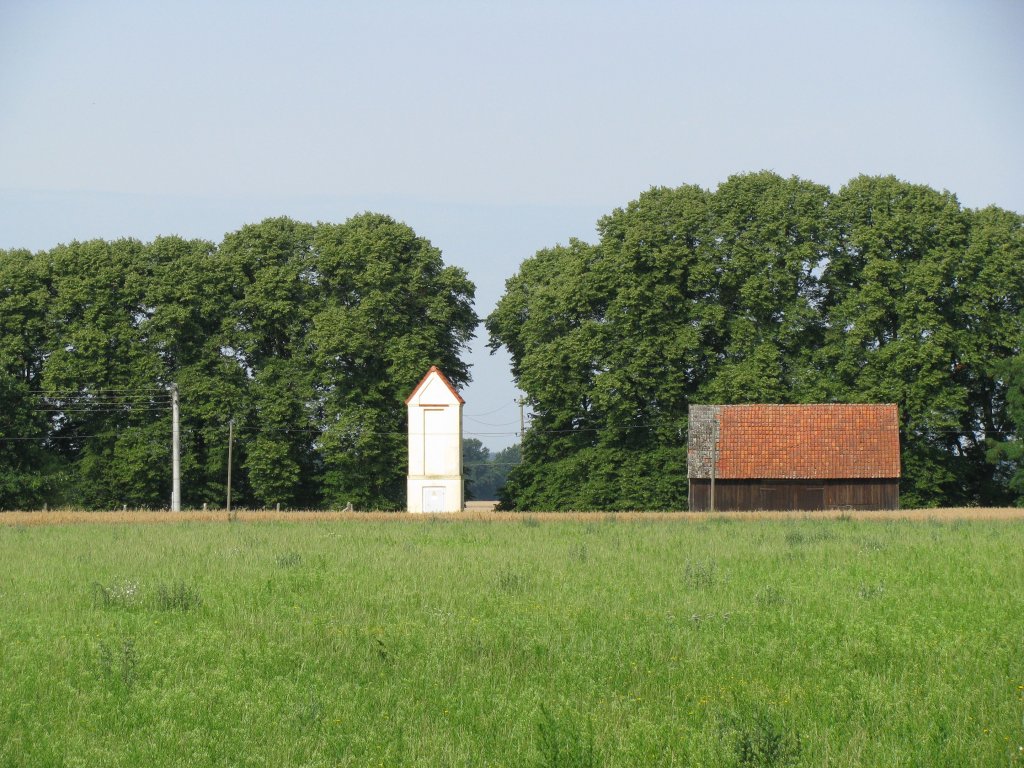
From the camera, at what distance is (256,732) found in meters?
10.1

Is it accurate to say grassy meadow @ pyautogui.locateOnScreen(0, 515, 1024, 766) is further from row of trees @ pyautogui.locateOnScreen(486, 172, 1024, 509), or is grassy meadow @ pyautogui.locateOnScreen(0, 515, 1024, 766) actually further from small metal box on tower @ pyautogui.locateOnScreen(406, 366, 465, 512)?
row of trees @ pyautogui.locateOnScreen(486, 172, 1024, 509)

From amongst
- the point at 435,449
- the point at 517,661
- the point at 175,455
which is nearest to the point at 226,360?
the point at 175,455

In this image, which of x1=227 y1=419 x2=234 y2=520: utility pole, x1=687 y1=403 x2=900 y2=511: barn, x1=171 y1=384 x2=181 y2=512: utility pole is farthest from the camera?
x1=227 y1=419 x2=234 y2=520: utility pole

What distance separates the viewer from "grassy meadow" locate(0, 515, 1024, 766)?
381 inches

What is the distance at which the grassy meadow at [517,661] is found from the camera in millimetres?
9672

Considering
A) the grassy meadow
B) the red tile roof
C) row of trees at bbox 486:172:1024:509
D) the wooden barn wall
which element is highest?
row of trees at bbox 486:172:1024:509

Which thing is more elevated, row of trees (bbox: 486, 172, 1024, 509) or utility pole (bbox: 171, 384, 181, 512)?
row of trees (bbox: 486, 172, 1024, 509)

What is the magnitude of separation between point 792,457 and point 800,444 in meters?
0.70

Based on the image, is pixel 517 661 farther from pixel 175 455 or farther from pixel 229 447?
pixel 229 447

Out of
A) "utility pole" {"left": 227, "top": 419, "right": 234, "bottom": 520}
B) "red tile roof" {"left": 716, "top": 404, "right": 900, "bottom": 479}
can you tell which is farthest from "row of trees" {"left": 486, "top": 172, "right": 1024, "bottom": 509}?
"utility pole" {"left": 227, "top": 419, "right": 234, "bottom": 520}

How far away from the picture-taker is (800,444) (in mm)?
56531

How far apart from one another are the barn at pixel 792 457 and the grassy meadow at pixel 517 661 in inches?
1297

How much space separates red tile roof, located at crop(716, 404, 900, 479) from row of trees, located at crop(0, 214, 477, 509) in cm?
1408

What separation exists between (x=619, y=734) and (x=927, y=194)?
51.3 m
